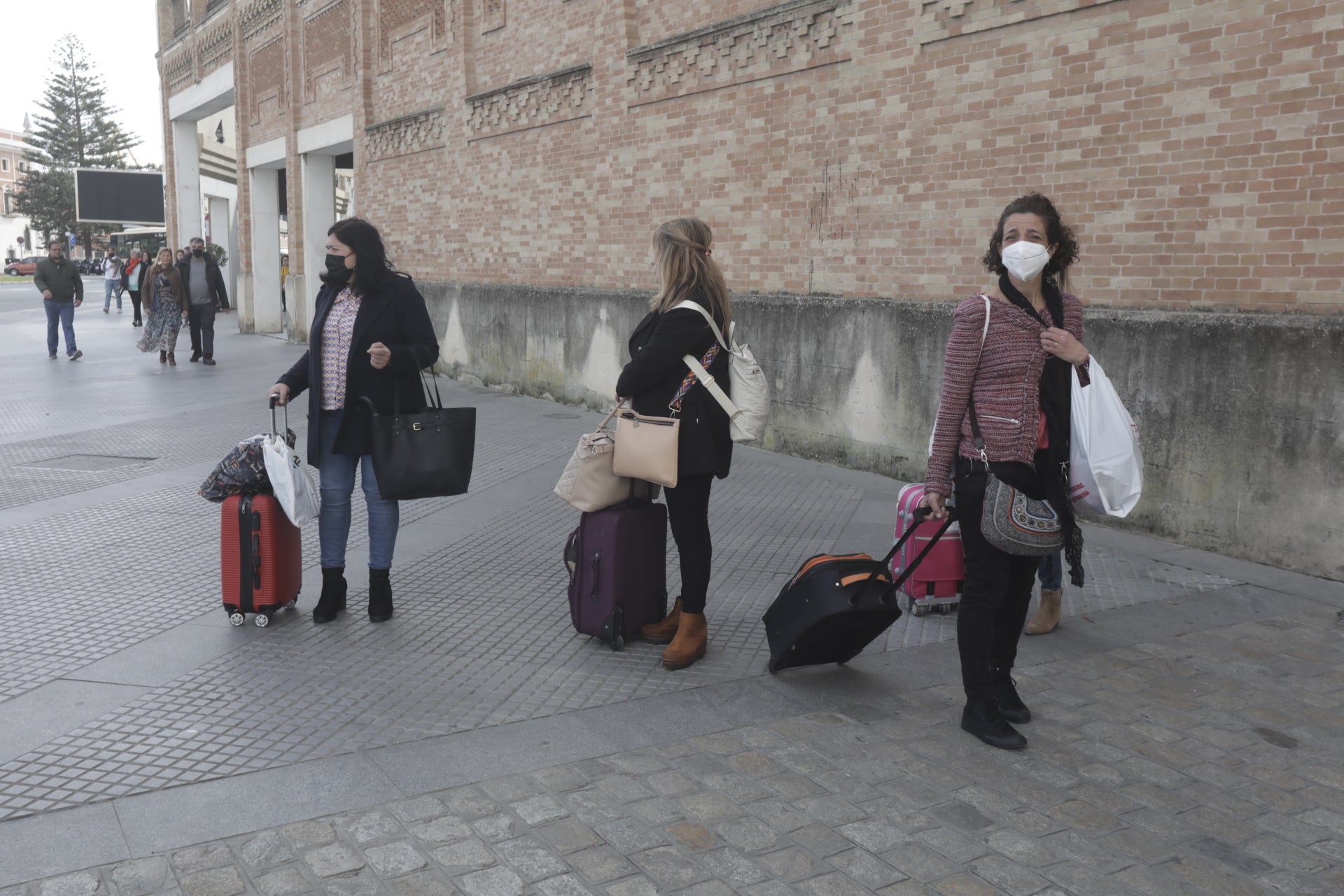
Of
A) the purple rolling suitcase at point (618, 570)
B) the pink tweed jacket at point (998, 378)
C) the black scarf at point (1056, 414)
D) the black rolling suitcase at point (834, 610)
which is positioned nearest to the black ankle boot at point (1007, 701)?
the black rolling suitcase at point (834, 610)

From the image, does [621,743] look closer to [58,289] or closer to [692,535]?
[692,535]

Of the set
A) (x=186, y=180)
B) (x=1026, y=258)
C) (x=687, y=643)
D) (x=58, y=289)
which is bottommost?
(x=687, y=643)

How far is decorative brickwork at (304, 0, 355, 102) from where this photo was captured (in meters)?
20.0

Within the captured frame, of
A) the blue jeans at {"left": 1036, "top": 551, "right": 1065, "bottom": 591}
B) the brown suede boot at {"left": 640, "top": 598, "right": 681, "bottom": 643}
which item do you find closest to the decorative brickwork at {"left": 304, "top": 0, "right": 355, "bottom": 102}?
Answer: the brown suede boot at {"left": 640, "top": 598, "right": 681, "bottom": 643}

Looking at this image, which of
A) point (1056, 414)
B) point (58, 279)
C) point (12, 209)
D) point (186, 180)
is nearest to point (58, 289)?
point (58, 279)

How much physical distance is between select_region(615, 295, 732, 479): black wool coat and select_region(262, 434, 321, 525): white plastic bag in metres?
1.64

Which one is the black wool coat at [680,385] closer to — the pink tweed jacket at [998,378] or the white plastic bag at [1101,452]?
the pink tweed jacket at [998,378]

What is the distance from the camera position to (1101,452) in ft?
13.1

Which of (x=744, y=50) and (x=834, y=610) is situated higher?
(x=744, y=50)

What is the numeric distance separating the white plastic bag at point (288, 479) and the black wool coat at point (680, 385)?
1.64m

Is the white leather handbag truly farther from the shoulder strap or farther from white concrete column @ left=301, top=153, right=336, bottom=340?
white concrete column @ left=301, top=153, right=336, bottom=340

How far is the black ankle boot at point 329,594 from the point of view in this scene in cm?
565

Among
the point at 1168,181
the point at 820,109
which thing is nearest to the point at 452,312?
the point at 820,109

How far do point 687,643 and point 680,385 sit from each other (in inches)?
43.3
